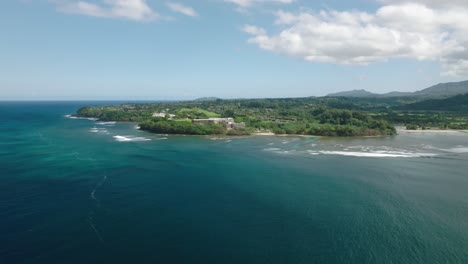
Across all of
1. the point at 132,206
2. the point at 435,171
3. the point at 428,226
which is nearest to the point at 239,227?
the point at 132,206

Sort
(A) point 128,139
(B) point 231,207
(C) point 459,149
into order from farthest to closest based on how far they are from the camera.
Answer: (A) point 128,139
(C) point 459,149
(B) point 231,207

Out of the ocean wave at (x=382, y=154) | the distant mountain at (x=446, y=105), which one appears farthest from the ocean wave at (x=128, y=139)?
the distant mountain at (x=446, y=105)

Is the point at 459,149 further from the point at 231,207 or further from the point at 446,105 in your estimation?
the point at 446,105

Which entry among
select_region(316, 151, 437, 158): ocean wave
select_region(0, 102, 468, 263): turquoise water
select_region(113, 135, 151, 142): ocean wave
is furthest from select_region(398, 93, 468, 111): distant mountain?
select_region(113, 135, 151, 142): ocean wave

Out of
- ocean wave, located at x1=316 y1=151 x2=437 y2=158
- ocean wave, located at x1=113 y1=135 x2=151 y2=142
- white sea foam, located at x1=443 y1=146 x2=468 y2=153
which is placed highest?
ocean wave, located at x1=113 y1=135 x2=151 y2=142

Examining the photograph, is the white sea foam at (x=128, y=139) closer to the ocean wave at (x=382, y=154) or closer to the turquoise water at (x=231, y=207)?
the turquoise water at (x=231, y=207)

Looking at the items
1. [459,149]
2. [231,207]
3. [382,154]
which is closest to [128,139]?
[231,207]

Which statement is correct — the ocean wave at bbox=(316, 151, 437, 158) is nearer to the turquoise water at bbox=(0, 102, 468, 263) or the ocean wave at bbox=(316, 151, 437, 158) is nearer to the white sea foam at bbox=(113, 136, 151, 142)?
the turquoise water at bbox=(0, 102, 468, 263)

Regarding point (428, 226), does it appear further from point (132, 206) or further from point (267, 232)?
point (132, 206)

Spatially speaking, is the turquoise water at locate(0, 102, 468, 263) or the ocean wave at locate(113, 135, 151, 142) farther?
the ocean wave at locate(113, 135, 151, 142)
